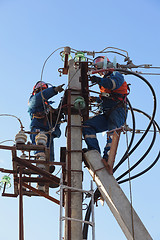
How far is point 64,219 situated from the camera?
24.0ft

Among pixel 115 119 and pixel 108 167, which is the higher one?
pixel 115 119

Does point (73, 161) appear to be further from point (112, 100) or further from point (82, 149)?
point (112, 100)

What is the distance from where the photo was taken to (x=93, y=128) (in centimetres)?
943

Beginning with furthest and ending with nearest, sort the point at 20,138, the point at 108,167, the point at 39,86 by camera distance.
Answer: the point at 39,86 < the point at 108,167 < the point at 20,138

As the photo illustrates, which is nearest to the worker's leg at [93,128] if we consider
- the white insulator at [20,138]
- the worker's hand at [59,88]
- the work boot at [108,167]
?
A: the work boot at [108,167]

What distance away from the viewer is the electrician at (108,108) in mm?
9250

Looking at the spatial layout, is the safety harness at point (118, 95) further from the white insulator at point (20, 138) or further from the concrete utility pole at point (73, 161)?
the white insulator at point (20, 138)

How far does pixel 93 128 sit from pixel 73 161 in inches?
44.7

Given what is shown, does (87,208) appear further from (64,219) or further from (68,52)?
(68,52)

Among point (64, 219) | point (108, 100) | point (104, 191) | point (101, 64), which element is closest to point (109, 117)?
point (108, 100)

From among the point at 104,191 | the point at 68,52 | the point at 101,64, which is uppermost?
the point at 68,52

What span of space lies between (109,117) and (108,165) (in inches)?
55.0

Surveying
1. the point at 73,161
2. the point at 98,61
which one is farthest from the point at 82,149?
the point at 98,61

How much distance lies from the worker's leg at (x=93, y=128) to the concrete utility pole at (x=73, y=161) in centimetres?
30
